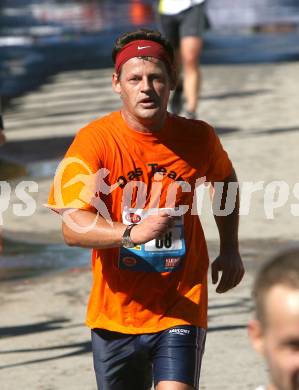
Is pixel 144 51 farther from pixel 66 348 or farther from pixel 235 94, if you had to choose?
pixel 235 94

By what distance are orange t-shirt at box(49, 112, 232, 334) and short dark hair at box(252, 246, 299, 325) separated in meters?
2.09

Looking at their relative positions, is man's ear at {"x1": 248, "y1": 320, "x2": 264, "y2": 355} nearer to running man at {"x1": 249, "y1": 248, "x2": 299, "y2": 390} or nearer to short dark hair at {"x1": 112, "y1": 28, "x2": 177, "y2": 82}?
running man at {"x1": 249, "y1": 248, "x2": 299, "y2": 390}

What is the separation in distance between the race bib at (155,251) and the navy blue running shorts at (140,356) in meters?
0.25

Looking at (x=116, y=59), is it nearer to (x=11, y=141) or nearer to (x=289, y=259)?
(x=289, y=259)

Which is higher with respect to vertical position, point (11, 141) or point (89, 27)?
point (11, 141)

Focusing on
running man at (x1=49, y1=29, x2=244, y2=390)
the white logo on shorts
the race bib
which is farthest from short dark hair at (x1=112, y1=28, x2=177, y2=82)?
the white logo on shorts

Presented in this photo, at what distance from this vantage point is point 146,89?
17.1 feet

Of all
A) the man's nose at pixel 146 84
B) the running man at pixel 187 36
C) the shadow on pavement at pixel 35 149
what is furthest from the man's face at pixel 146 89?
the running man at pixel 187 36

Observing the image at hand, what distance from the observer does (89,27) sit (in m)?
25.2

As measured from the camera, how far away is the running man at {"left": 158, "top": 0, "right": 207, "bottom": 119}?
13445 millimetres

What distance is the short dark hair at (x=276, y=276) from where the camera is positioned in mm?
2916

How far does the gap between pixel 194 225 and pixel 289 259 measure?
230 cm

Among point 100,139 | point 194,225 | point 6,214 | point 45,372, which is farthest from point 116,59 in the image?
point 6,214

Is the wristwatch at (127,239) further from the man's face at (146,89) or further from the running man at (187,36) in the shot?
the running man at (187,36)
